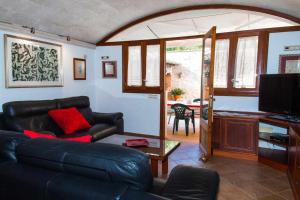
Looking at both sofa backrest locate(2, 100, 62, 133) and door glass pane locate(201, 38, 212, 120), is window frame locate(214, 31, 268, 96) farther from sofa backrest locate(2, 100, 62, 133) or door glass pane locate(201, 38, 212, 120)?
sofa backrest locate(2, 100, 62, 133)

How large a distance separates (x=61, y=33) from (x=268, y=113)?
4.13 meters

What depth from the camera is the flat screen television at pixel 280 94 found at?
316 centimetres

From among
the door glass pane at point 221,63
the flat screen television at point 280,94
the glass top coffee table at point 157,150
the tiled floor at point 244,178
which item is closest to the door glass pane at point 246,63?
the door glass pane at point 221,63

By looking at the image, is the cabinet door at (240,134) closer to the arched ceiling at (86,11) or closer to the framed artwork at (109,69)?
the arched ceiling at (86,11)

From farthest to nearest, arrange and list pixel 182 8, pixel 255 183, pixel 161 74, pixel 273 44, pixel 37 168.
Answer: pixel 161 74 < pixel 182 8 < pixel 273 44 < pixel 255 183 < pixel 37 168

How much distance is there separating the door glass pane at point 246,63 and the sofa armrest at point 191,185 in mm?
2990

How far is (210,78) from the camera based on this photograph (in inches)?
136

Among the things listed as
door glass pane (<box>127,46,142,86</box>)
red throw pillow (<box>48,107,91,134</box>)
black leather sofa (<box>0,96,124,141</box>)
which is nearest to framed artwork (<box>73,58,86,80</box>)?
black leather sofa (<box>0,96,124,141</box>)

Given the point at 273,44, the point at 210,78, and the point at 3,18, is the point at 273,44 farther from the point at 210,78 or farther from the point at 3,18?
the point at 3,18

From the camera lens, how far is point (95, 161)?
1.06 m

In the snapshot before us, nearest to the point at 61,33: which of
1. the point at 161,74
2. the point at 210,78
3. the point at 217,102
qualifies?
the point at 161,74

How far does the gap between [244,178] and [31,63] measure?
153 inches

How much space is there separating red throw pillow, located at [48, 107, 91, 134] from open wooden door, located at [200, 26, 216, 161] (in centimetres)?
210

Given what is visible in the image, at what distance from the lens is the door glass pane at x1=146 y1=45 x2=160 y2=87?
4.82 m
